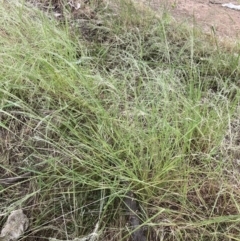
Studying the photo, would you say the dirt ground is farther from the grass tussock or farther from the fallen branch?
the fallen branch

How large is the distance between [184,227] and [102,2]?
5.93 feet

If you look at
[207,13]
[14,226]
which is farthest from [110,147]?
[207,13]

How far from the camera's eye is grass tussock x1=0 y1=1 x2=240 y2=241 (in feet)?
4.63

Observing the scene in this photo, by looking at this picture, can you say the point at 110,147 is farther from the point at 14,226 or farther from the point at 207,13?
the point at 207,13

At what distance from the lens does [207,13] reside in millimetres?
2768

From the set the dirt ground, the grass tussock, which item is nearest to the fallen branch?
the grass tussock

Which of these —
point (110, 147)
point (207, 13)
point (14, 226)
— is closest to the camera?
point (14, 226)

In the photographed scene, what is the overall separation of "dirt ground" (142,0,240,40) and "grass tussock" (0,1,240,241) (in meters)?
0.69

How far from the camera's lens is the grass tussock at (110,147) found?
4.63ft

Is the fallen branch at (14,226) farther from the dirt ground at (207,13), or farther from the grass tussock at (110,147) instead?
the dirt ground at (207,13)

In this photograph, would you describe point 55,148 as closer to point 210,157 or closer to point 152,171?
point 152,171

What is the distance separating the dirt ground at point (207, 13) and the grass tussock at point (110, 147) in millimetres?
689

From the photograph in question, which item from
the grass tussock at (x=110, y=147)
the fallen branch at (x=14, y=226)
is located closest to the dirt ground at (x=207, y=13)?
the grass tussock at (x=110, y=147)

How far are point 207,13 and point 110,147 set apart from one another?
5.43 ft
